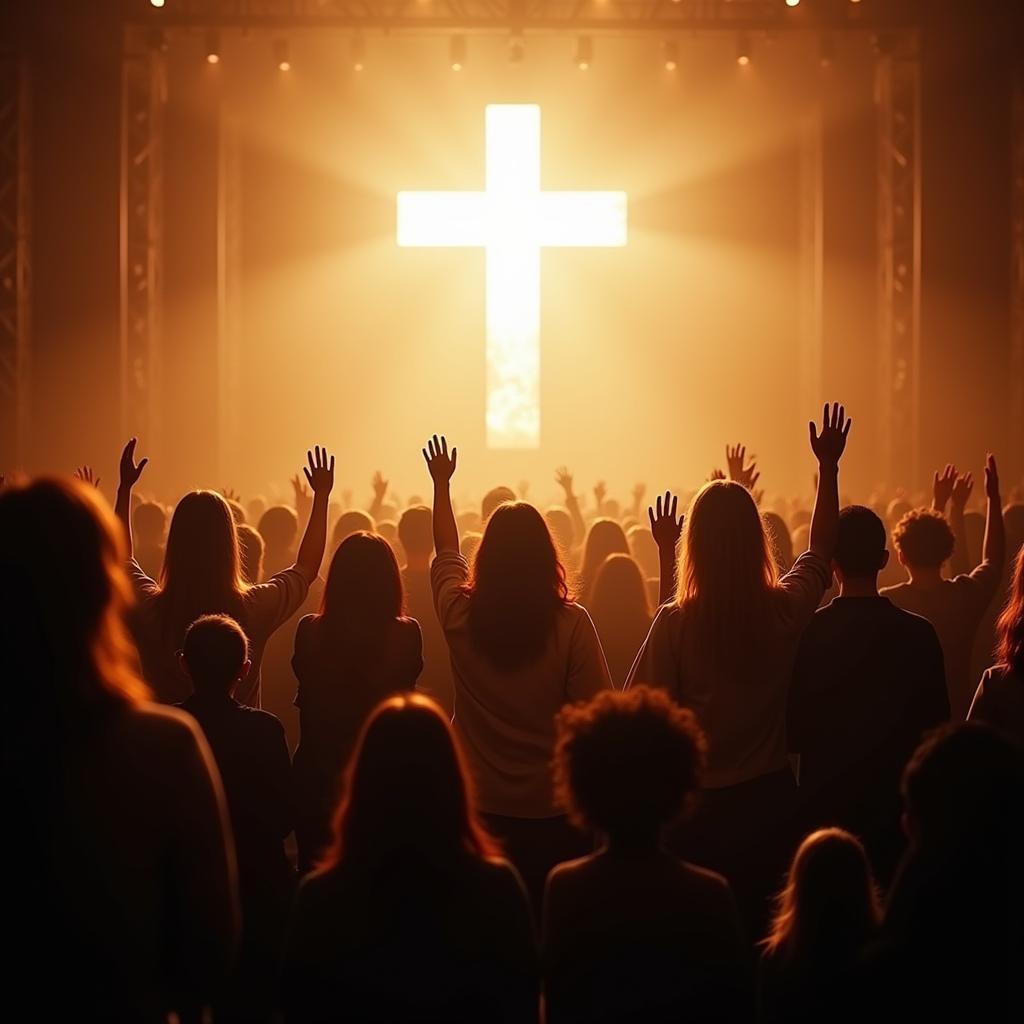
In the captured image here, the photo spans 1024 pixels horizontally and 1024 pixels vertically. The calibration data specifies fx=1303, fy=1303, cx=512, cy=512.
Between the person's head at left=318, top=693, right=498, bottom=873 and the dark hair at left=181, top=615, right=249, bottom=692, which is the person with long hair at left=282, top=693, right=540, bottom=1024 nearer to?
the person's head at left=318, top=693, right=498, bottom=873

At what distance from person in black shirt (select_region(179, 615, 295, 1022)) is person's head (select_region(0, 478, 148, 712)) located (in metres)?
1.26

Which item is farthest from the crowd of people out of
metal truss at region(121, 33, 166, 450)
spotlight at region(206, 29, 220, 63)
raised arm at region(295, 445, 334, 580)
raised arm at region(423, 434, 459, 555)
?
metal truss at region(121, 33, 166, 450)

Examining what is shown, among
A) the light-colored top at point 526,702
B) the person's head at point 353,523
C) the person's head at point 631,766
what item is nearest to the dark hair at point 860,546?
the light-colored top at point 526,702

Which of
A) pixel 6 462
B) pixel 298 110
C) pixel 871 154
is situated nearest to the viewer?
pixel 6 462

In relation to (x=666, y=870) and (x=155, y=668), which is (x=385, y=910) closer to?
(x=666, y=870)

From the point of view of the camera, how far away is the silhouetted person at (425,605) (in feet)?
15.0

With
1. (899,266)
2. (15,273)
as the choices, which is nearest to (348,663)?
(15,273)

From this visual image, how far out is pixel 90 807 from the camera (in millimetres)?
1711

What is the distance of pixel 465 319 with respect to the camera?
67.5 ft

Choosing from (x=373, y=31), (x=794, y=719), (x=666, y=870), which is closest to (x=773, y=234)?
(x=373, y=31)

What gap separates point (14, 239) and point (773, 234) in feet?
36.4

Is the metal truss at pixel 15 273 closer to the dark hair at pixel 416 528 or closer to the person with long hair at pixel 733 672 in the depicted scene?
the dark hair at pixel 416 528

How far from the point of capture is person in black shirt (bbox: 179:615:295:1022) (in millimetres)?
3035

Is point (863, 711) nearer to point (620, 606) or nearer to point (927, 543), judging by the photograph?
point (927, 543)
